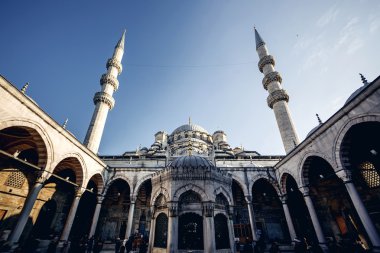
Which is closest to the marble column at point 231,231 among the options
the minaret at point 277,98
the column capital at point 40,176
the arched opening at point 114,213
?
the column capital at point 40,176

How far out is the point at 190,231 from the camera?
7328 mm

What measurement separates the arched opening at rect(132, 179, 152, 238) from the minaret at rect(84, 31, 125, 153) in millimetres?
6556

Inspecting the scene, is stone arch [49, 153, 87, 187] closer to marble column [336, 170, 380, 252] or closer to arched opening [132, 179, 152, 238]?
arched opening [132, 179, 152, 238]

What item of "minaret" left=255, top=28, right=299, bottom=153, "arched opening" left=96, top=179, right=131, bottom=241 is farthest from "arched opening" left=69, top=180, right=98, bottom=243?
"minaret" left=255, top=28, right=299, bottom=153

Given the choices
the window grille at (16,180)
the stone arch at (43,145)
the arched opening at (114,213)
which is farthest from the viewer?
the arched opening at (114,213)

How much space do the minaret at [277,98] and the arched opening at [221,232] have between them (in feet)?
41.1

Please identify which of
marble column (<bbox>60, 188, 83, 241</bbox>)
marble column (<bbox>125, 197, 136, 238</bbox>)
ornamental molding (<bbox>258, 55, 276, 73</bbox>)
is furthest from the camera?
ornamental molding (<bbox>258, 55, 276, 73</bbox>)

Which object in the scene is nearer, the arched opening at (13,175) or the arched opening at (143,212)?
the arched opening at (13,175)

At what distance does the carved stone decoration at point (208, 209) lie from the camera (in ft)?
24.2

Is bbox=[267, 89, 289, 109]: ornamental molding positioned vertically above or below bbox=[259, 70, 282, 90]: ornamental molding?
below

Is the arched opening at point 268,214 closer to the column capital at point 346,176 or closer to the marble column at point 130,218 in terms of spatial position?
the column capital at point 346,176

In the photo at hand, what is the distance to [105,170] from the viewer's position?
1543 centimetres

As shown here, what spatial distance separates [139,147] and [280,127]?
71.0 ft

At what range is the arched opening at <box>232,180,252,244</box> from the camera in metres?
14.9
